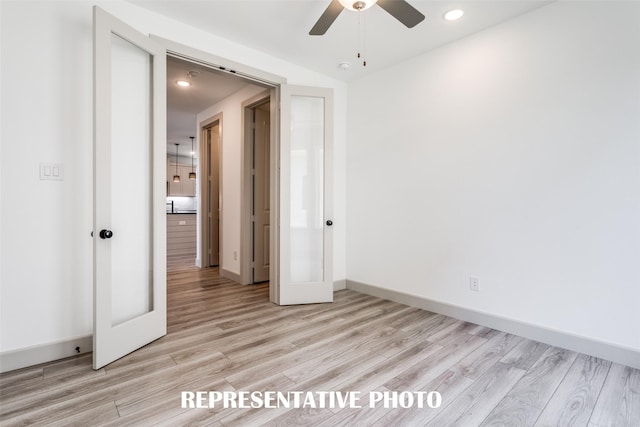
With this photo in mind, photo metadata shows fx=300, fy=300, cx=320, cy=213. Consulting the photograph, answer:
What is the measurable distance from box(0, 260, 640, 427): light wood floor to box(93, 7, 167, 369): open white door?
0.81 feet

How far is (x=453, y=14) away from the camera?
250cm

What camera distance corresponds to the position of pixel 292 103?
348 cm

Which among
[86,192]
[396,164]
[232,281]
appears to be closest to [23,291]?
[86,192]

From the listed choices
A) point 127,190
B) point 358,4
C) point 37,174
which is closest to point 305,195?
point 127,190

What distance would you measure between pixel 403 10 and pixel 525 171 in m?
1.62

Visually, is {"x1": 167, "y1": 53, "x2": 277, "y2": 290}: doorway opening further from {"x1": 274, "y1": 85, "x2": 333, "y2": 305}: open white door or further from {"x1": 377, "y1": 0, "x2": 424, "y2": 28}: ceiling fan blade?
{"x1": 377, "y1": 0, "x2": 424, "y2": 28}: ceiling fan blade

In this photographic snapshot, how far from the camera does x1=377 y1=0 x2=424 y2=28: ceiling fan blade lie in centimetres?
188

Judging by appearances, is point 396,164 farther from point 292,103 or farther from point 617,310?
point 617,310

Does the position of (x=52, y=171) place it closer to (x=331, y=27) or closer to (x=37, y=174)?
(x=37, y=174)

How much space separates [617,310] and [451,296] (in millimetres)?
1175

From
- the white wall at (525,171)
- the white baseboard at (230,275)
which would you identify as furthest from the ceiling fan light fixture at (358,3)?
the white baseboard at (230,275)

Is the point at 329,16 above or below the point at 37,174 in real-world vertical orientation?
above

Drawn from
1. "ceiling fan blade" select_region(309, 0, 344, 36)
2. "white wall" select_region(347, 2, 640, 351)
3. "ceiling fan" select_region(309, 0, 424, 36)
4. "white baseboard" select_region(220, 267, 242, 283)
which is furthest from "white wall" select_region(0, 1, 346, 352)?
"white wall" select_region(347, 2, 640, 351)

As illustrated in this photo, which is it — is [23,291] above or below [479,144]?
below
